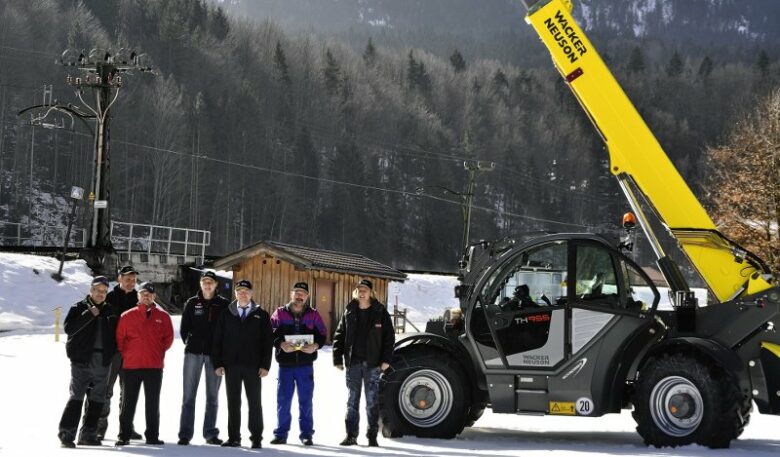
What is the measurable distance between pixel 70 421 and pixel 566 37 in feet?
23.0

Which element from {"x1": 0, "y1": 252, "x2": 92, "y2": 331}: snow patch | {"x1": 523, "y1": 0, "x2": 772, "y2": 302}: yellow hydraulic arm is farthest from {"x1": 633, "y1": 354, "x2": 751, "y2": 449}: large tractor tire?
{"x1": 0, "y1": 252, "x2": 92, "y2": 331}: snow patch

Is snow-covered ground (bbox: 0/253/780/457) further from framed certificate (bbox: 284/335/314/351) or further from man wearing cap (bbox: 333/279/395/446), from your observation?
framed certificate (bbox: 284/335/314/351)

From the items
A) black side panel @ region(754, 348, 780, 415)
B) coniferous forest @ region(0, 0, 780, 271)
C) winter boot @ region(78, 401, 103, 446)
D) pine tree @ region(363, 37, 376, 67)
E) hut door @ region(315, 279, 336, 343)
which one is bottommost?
winter boot @ region(78, 401, 103, 446)

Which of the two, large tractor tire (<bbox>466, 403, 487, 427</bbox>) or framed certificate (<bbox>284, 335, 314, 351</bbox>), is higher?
framed certificate (<bbox>284, 335, 314, 351</bbox>)

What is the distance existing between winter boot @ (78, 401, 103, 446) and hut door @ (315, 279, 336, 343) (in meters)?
19.9

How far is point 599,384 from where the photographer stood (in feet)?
35.8

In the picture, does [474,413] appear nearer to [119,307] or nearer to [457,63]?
[119,307]

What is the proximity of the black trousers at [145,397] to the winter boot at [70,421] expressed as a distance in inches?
17.2

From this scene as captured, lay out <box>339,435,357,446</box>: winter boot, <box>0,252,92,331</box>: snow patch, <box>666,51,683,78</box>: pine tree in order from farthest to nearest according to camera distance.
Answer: <box>666,51,683,78</box>: pine tree, <box>0,252,92,331</box>: snow patch, <box>339,435,357,446</box>: winter boot

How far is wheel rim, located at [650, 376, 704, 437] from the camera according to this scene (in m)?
10.6

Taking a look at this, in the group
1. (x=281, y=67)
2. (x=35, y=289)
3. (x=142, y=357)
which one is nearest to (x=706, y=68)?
(x=281, y=67)

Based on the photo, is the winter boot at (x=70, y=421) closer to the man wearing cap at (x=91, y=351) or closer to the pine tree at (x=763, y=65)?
the man wearing cap at (x=91, y=351)

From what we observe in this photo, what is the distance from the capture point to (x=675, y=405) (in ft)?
35.0

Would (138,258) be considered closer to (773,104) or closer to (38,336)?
(38,336)
